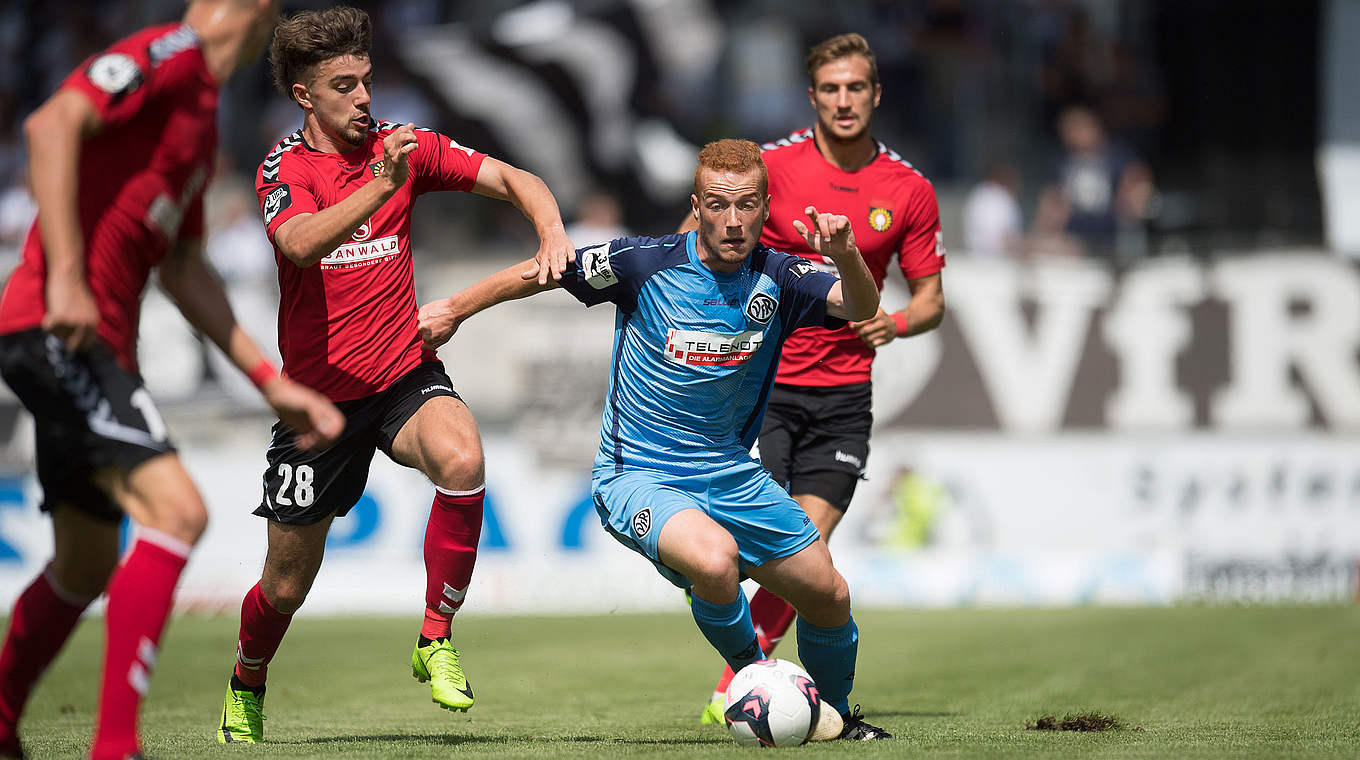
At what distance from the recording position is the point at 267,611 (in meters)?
6.21

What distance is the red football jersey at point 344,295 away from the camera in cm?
605

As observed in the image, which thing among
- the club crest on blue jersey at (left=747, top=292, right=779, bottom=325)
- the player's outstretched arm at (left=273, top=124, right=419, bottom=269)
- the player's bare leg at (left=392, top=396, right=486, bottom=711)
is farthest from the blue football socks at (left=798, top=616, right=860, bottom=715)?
the player's outstretched arm at (left=273, top=124, right=419, bottom=269)

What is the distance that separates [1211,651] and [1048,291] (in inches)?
178

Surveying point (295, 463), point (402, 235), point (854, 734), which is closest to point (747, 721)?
point (854, 734)

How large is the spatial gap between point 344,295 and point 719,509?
1832 mm

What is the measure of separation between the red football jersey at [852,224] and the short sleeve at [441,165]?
1529 millimetres

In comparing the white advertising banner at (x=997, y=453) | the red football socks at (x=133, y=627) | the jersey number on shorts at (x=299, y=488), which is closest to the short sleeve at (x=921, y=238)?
the jersey number on shorts at (x=299, y=488)

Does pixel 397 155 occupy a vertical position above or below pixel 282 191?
above

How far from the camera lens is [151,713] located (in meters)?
7.20

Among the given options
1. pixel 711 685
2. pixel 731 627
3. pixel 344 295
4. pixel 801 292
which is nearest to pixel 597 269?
pixel 801 292

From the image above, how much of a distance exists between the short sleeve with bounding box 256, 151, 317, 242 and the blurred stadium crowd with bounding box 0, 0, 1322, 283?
279 inches

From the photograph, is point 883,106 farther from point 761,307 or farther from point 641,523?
point 641,523

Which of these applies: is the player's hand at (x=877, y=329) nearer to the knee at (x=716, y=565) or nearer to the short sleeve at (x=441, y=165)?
the knee at (x=716, y=565)

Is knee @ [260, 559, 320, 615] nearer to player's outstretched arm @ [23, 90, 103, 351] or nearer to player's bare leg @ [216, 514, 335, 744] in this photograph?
player's bare leg @ [216, 514, 335, 744]
